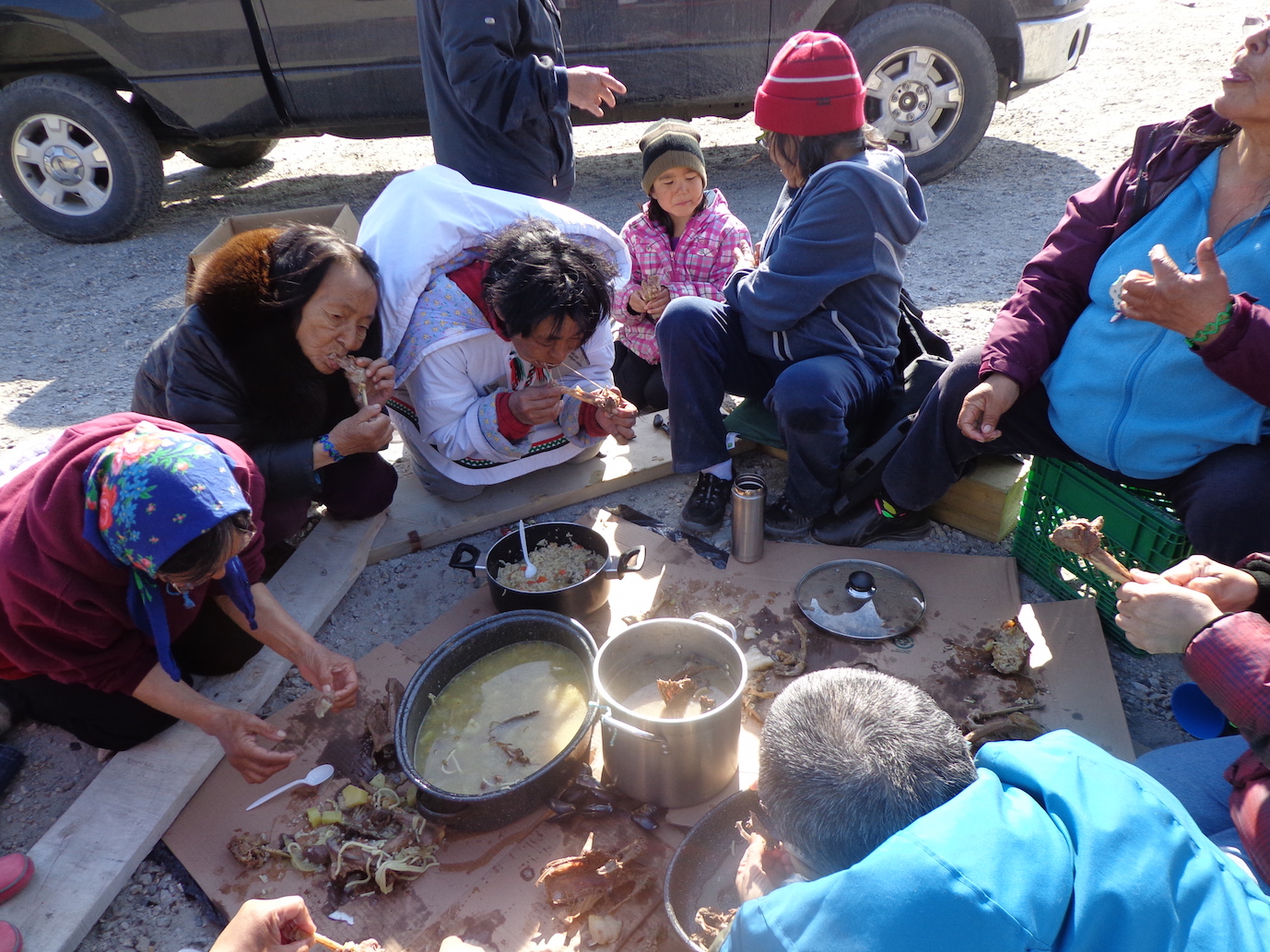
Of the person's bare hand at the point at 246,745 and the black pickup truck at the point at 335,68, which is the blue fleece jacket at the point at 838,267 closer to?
the person's bare hand at the point at 246,745

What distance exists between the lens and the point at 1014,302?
2.49 m

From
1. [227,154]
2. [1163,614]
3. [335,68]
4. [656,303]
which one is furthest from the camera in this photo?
[227,154]

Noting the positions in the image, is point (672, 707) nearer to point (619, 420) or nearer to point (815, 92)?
point (619, 420)

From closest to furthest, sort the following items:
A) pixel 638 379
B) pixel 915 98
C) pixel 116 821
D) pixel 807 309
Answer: pixel 116 821 → pixel 807 309 → pixel 638 379 → pixel 915 98

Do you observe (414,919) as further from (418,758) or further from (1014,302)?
(1014,302)

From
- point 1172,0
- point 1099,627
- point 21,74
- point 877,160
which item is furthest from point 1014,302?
point 1172,0

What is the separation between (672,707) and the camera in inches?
80.7

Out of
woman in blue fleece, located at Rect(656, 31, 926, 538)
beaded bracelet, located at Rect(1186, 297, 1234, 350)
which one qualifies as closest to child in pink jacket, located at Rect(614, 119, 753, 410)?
woman in blue fleece, located at Rect(656, 31, 926, 538)

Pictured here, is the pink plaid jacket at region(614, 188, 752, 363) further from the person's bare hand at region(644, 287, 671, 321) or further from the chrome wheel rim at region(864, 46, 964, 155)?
the chrome wheel rim at region(864, 46, 964, 155)

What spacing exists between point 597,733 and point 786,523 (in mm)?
1123

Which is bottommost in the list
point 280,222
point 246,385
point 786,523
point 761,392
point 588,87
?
point 786,523

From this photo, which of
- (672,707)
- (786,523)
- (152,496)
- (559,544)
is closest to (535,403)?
(559,544)

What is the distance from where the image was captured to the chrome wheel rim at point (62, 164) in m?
5.27

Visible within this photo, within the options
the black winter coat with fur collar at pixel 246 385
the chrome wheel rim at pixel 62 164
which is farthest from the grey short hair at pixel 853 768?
the chrome wheel rim at pixel 62 164
